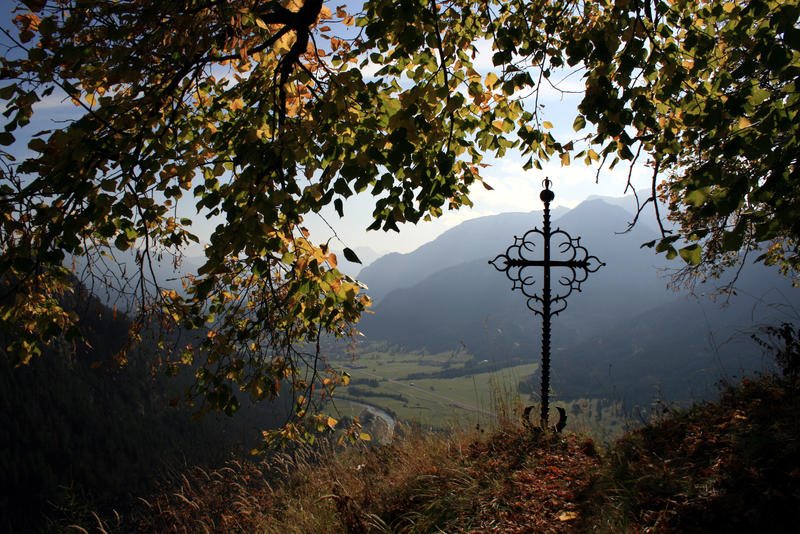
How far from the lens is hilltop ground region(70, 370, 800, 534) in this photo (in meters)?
2.64

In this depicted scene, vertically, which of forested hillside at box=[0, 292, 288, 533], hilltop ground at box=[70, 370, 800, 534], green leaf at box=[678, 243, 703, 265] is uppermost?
green leaf at box=[678, 243, 703, 265]

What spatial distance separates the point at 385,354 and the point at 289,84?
624 ft

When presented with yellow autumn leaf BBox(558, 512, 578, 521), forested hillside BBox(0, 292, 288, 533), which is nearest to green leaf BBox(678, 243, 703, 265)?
yellow autumn leaf BBox(558, 512, 578, 521)

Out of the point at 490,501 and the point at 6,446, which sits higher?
the point at 490,501

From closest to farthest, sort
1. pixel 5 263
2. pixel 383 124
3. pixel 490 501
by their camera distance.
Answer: pixel 5 263
pixel 383 124
pixel 490 501

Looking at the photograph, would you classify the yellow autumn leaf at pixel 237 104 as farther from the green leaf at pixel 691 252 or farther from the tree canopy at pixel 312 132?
the green leaf at pixel 691 252

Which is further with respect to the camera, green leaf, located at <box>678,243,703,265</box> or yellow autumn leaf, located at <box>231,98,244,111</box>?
yellow autumn leaf, located at <box>231,98,244,111</box>

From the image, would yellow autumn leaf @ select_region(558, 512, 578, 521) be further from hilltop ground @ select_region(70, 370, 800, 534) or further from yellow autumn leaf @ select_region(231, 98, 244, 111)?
yellow autumn leaf @ select_region(231, 98, 244, 111)

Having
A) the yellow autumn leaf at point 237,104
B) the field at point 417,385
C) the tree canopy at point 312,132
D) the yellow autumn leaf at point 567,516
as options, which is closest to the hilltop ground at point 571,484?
the yellow autumn leaf at point 567,516

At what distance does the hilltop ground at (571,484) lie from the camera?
2.64m

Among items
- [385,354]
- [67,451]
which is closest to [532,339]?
[385,354]

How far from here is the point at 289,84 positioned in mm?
3436

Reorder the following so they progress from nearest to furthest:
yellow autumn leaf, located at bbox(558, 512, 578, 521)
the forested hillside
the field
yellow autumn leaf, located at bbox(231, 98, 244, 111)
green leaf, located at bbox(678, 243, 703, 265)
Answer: green leaf, located at bbox(678, 243, 703, 265), yellow autumn leaf, located at bbox(558, 512, 578, 521), yellow autumn leaf, located at bbox(231, 98, 244, 111), the forested hillside, the field

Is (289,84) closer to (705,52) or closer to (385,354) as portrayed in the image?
(705,52)
